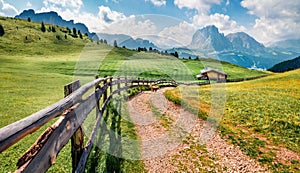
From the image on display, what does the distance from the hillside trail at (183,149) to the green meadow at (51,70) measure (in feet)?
3.22

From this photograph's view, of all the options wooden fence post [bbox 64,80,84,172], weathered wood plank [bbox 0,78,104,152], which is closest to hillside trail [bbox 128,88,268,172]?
wooden fence post [bbox 64,80,84,172]

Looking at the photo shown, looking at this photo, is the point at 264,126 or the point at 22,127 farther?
the point at 264,126

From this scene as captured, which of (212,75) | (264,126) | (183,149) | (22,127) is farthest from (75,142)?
(212,75)

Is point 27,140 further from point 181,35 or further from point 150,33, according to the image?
point 181,35

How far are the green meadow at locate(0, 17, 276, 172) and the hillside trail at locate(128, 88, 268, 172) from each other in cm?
98

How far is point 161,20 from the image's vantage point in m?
12.5

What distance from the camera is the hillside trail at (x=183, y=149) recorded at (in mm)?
7832

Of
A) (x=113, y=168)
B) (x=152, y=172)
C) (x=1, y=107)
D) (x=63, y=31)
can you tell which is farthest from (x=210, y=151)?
(x=63, y=31)

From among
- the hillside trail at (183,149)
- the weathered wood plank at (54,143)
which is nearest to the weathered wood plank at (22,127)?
the weathered wood plank at (54,143)

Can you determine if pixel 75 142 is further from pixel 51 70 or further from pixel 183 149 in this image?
pixel 51 70

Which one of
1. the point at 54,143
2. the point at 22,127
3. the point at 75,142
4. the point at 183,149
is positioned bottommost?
the point at 183,149

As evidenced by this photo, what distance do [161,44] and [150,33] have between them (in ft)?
3.63

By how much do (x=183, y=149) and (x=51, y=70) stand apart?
52153mm

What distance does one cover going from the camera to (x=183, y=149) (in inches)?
361
